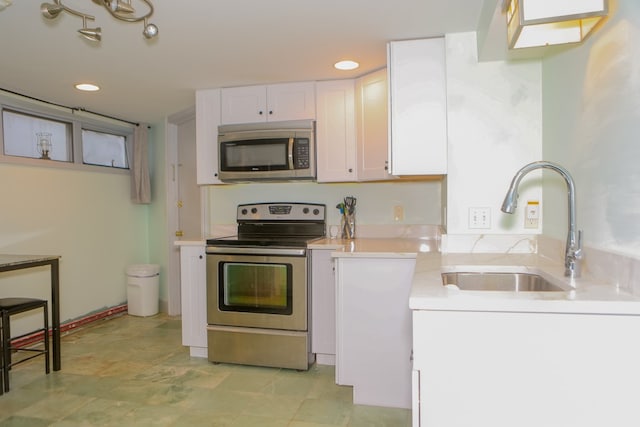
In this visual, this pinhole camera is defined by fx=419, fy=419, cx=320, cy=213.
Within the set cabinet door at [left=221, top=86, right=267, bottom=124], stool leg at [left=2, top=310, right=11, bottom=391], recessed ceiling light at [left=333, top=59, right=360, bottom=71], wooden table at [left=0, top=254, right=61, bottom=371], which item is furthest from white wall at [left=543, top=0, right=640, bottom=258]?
stool leg at [left=2, top=310, right=11, bottom=391]

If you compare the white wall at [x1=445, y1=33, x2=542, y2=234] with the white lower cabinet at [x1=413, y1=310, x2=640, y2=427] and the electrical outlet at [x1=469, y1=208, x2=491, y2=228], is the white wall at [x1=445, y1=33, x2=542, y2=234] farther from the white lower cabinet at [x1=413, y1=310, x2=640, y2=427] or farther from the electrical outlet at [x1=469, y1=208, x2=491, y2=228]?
the white lower cabinet at [x1=413, y1=310, x2=640, y2=427]

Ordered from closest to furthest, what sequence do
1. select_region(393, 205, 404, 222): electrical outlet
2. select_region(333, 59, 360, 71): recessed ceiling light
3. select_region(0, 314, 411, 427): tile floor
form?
select_region(0, 314, 411, 427): tile floor → select_region(333, 59, 360, 71): recessed ceiling light → select_region(393, 205, 404, 222): electrical outlet

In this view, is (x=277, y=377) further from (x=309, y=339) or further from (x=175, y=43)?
(x=175, y=43)

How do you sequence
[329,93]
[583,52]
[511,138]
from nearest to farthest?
[583,52], [511,138], [329,93]

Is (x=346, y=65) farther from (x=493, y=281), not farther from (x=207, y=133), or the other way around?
(x=493, y=281)

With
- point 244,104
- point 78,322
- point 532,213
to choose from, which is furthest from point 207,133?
point 532,213

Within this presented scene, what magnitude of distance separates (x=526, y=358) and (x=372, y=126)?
2128 millimetres

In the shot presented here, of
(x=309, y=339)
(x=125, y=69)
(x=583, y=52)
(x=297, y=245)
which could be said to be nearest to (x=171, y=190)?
(x=125, y=69)

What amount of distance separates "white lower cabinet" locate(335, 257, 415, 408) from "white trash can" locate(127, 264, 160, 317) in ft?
9.07

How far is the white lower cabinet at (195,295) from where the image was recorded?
324 centimetres

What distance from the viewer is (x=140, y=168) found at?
4.59 m

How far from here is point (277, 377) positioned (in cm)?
288

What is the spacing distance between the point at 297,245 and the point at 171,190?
2.18 metres

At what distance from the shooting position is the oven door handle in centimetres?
292
